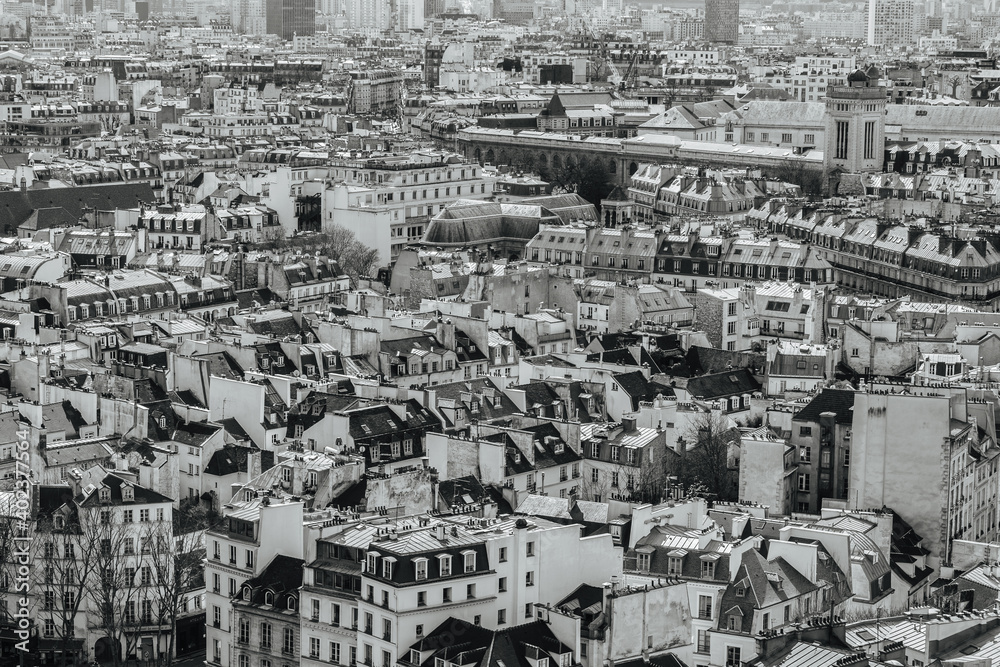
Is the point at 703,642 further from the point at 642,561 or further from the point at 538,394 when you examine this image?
the point at 538,394

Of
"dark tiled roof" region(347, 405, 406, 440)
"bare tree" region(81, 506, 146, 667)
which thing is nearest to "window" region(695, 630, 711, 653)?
"bare tree" region(81, 506, 146, 667)

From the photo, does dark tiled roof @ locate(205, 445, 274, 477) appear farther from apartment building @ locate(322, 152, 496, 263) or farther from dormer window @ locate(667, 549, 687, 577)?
apartment building @ locate(322, 152, 496, 263)

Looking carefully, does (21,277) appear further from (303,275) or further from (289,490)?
(289,490)

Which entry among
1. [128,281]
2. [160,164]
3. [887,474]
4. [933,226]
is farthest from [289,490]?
[160,164]

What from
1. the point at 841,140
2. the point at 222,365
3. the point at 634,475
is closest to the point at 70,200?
the point at 222,365

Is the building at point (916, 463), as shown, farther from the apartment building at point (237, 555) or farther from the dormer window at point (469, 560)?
the apartment building at point (237, 555)

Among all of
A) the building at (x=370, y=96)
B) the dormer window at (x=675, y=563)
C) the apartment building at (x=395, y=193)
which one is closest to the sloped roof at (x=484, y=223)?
the apartment building at (x=395, y=193)
